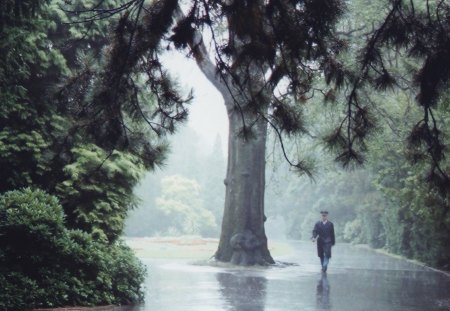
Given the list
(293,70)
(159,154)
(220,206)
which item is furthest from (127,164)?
(220,206)

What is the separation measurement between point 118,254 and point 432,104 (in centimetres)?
727

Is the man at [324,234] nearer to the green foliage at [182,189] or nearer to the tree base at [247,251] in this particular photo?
the tree base at [247,251]

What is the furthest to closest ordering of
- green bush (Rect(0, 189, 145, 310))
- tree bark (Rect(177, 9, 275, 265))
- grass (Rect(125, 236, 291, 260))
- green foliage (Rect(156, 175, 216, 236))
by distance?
green foliage (Rect(156, 175, 216, 236)) < grass (Rect(125, 236, 291, 260)) < tree bark (Rect(177, 9, 275, 265)) < green bush (Rect(0, 189, 145, 310))

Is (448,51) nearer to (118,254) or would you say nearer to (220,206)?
(118,254)

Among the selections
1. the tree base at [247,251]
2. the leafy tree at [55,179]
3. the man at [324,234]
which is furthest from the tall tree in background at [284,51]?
the tree base at [247,251]

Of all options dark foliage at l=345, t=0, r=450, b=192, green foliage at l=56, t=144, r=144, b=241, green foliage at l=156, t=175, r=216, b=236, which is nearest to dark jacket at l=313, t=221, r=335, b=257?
green foliage at l=56, t=144, r=144, b=241

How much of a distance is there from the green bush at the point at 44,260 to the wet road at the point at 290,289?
3.85ft

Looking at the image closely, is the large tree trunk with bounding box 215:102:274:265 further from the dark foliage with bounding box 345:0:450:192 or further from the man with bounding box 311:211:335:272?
the dark foliage with bounding box 345:0:450:192

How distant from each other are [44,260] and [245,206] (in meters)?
14.1

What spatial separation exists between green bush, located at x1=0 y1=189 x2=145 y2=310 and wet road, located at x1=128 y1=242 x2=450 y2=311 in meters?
1.17

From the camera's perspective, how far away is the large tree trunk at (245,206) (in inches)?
969

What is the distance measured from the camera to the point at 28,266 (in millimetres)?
11258

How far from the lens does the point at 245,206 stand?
25.1 meters

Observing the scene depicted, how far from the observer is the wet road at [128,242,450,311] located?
13211 millimetres
